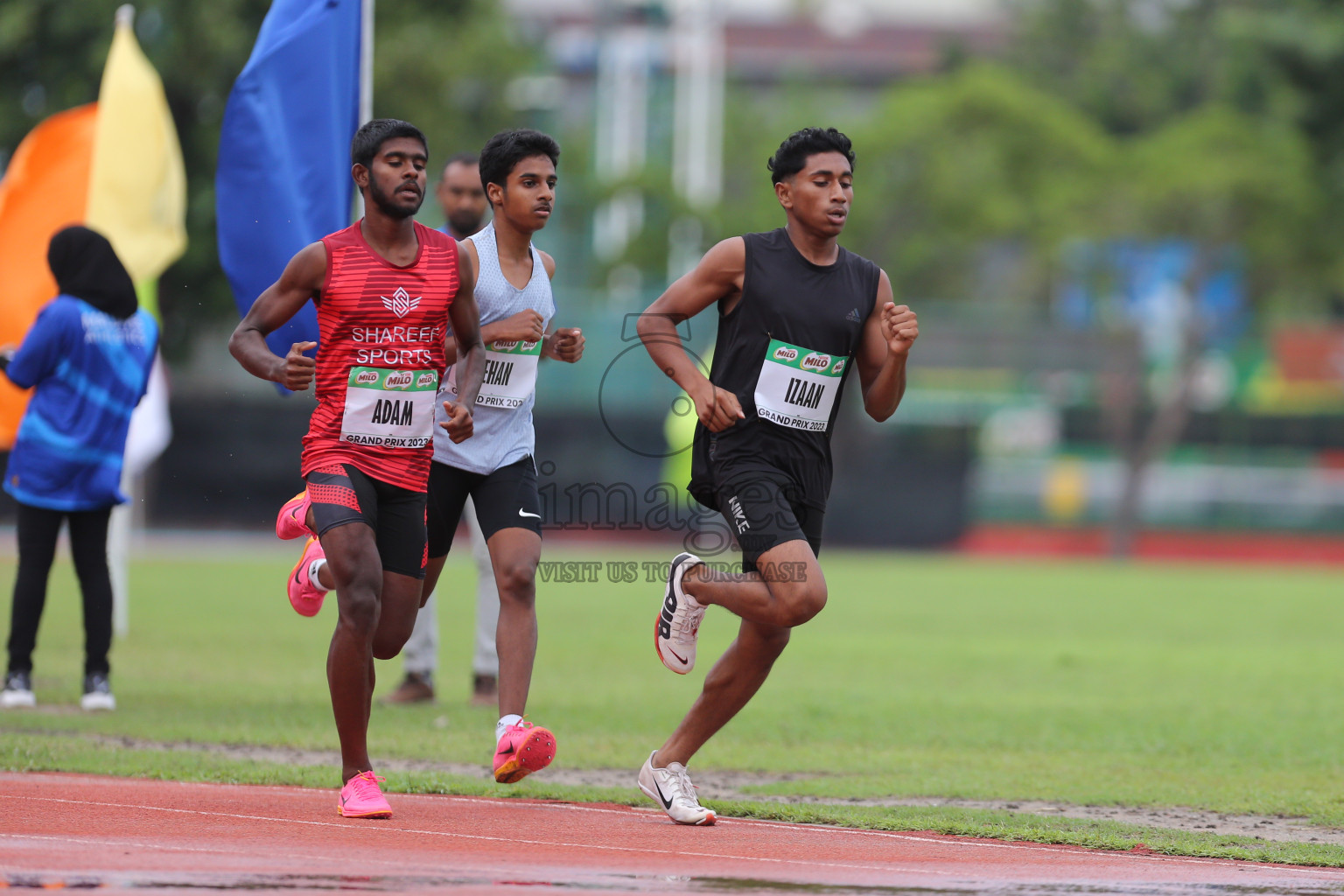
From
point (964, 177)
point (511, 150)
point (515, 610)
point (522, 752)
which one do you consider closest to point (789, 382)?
point (515, 610)

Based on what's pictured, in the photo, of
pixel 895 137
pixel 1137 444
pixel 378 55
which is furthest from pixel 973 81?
pixel 378 55

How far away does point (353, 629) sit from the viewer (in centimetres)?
587

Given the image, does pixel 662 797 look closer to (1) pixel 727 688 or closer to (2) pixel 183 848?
(1) pixel 727 688

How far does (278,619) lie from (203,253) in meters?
15.4

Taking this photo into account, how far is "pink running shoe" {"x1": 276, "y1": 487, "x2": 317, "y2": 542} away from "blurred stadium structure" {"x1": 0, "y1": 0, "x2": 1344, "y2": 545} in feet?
73.1

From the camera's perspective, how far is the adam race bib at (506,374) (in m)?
6.61

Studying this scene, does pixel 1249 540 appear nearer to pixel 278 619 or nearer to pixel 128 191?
pixel 278 619

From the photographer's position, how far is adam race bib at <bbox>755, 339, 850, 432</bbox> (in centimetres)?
629

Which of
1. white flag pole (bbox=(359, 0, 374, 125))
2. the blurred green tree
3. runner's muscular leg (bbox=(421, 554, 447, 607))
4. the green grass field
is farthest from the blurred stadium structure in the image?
runner's muscular leg (bbox=(421, 554, 447, 607))

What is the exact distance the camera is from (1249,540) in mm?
36250

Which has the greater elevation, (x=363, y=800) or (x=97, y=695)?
(x=363, y=800)

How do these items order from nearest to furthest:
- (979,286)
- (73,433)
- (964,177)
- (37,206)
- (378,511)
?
1. (378,511)
2. (73,433)
3. (37,206)
4. (964,177)
5. (979,286)

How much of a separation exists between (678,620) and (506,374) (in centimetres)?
120

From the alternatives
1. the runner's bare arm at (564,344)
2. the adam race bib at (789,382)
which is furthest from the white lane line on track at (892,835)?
the runner's bare arm at (564,344)
